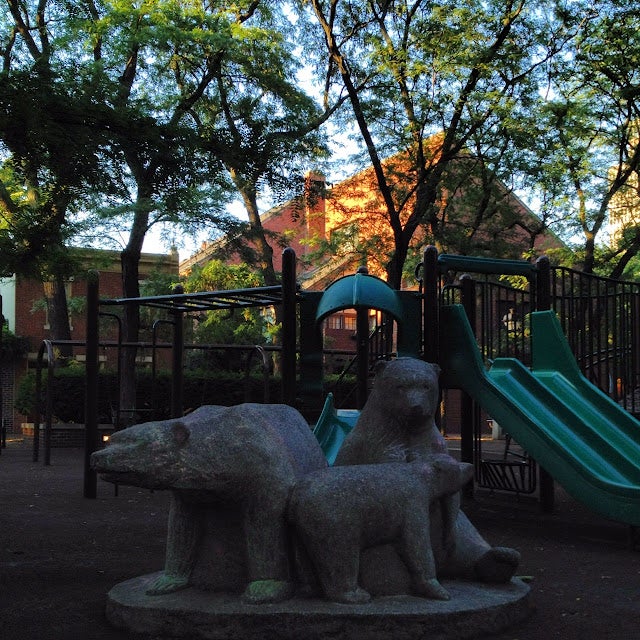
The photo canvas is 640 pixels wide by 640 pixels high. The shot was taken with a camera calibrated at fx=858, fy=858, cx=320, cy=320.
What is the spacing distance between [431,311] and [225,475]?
5117mm

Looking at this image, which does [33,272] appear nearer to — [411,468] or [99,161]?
[99,161]

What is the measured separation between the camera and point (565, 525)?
9.30 m

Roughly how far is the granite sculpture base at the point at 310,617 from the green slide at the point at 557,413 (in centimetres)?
317

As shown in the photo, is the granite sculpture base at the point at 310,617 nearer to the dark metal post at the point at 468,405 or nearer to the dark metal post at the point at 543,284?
the dark metal post at the point at 543,284

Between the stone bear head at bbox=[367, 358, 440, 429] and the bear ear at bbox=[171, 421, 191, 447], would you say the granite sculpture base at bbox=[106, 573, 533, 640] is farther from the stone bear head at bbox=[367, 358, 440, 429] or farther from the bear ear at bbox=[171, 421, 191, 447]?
the stone bear head at bbox=[367, 358, 440, 429]

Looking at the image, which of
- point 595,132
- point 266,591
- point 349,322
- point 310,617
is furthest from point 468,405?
point 349,322

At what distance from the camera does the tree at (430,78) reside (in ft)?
60.5

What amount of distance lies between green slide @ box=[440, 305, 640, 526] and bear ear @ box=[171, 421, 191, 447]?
174 inches

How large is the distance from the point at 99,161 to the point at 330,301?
8.95 ft

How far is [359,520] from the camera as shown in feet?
14.6

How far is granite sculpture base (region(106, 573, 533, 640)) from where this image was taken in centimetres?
423

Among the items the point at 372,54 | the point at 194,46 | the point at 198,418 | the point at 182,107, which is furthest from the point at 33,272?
the point at 372,54

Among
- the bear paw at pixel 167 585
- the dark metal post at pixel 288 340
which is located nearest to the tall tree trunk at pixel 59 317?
the dark metal post at pixel 288 340

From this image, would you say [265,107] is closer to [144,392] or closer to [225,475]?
[144,392]
